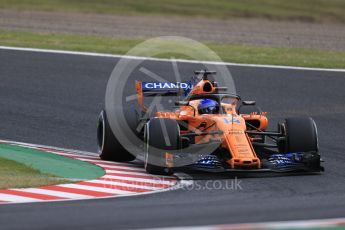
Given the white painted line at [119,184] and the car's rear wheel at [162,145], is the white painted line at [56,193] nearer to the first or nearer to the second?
the white painted line at [119,184]

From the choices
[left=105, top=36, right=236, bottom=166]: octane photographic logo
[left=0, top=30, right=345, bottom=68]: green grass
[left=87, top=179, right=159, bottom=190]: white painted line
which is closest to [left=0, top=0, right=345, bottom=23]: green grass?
[left=0, top=30, right=345, bottom=68]: green grass

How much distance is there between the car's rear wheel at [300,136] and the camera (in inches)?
525

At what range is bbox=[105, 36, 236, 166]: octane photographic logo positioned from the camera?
1412cm

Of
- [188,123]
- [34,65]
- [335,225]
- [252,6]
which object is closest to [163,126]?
[188,123]

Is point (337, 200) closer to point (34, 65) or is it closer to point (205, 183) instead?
point (205, 183)

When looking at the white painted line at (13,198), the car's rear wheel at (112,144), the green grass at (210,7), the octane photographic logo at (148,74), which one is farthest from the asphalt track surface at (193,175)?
the green grass at (210,7)

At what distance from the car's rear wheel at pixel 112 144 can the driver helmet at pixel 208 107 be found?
1051mm

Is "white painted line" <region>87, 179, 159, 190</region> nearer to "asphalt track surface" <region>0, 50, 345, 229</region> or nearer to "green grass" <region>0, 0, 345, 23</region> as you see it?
"asphalt track surface" <region>0, 50, 345, 229</region>

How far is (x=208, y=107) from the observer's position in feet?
44.7

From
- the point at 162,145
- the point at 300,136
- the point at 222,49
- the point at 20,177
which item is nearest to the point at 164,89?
the point at 162,145

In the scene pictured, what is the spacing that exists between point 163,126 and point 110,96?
6.74 metres

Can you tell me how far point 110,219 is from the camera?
9.28 metres

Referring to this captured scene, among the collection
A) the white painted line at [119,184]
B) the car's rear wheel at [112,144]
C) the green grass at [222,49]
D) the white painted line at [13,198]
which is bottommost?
the white painted line at [119,184]

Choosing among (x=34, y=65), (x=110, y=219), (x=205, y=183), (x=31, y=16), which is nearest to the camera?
(x=110, y=219)
